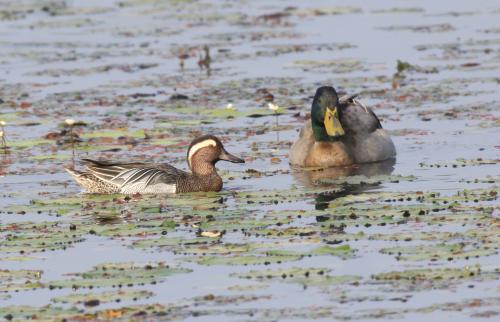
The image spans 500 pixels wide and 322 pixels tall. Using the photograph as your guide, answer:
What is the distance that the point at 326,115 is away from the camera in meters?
19.1

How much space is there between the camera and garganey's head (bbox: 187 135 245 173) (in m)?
16.9

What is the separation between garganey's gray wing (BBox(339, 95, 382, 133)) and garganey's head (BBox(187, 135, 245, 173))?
10.0ft

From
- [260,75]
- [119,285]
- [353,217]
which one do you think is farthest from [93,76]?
[119,285]

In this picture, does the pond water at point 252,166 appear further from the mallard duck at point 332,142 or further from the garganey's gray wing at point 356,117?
the garganey's gray wing at point 356,117

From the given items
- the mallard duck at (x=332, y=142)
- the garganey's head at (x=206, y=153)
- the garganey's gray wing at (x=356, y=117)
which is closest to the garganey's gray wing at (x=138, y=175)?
the garganey's head at (x=206, y=153)

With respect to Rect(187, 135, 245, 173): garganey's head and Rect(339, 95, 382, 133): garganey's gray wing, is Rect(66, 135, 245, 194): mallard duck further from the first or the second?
Rect(339, 95, 382, 133): garganey's gray wing

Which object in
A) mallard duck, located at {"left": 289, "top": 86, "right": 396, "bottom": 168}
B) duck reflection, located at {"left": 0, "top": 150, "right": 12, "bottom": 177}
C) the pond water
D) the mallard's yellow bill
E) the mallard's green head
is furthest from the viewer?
the mallard's yellow bill

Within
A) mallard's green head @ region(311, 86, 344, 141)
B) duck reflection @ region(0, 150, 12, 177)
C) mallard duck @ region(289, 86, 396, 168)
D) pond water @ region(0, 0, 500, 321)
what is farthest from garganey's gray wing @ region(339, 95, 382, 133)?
duck reflection @ region(0, 150, 12, 177)

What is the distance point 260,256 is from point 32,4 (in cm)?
2438

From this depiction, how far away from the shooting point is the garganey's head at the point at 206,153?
16.9m

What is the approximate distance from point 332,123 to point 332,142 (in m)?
0.23

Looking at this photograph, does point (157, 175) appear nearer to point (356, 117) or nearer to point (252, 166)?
point (252, 166)

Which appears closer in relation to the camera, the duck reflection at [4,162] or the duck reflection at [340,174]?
the duck reflection at [340,174]

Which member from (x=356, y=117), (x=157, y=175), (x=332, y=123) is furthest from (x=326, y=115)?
(x=157, y=175)
